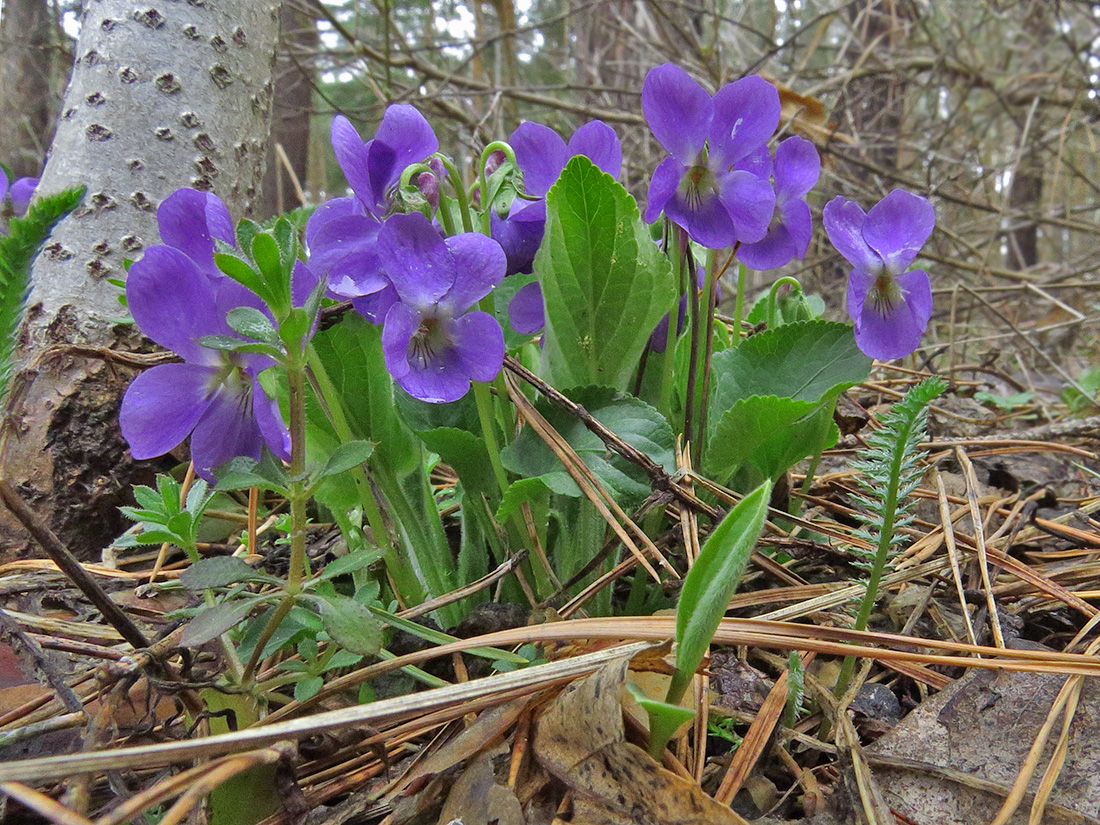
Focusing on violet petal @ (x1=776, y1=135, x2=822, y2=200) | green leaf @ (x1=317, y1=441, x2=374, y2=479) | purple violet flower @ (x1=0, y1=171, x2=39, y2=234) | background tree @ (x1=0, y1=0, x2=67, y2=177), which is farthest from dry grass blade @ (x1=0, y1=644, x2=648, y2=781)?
background tree @ (x1=0, y1=0, x2=67, y2=177)

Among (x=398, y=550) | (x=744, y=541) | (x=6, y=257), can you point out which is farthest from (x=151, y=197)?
(x=744, y=541)

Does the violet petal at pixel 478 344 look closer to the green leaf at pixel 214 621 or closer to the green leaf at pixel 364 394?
the green leaf at pixel 364 394

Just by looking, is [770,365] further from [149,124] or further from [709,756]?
[149,124]

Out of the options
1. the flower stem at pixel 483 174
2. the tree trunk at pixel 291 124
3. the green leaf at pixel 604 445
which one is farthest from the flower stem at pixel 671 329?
the tree trunk at pixel 291 124

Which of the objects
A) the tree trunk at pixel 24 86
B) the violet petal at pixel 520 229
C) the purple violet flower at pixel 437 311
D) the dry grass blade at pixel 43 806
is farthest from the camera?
the tree trunk at pixel 24 86

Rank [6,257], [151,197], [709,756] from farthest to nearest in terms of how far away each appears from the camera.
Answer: [151,197] < [709,756] < [6,257]

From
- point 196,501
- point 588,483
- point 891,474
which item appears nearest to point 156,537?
point 196,501
